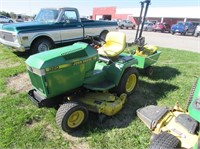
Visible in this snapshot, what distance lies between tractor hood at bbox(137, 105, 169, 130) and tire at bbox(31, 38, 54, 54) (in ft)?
16.7

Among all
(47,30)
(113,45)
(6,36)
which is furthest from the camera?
(47,30)

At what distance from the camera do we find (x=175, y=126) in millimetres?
2564

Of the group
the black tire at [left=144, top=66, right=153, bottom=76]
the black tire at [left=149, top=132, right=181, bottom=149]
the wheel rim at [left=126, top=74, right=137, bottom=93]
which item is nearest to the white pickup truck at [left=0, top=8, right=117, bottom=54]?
the black tire at [left=144, top=66, right=153, bottom=76]

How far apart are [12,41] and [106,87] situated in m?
4.71

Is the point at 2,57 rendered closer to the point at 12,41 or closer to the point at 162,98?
the point at 12,41

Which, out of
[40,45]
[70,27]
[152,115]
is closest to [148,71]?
[152,115]

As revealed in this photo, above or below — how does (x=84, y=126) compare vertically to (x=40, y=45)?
below

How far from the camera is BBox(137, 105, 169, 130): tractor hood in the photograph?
2695 millimetres

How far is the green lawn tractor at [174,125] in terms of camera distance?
211 centimetres

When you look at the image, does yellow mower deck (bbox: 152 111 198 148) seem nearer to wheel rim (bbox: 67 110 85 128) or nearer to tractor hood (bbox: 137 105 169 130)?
tractor hood (bbox: 137 105 169 130)

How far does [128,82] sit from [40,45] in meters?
4.18

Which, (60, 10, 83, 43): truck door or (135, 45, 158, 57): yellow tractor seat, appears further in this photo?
(60, 10, 83, 43): truck door

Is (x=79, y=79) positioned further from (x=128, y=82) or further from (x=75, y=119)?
(x=128, y=82)

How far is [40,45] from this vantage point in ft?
22.9
